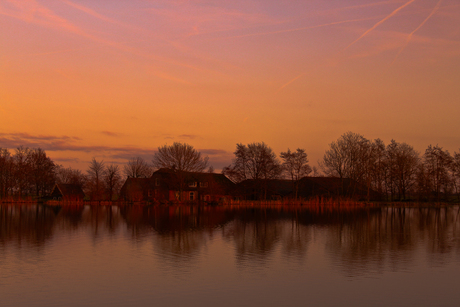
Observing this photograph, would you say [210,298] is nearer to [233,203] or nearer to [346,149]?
[233,203]

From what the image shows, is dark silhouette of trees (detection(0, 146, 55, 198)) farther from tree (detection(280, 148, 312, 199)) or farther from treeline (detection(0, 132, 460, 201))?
tree (detection(280, 148, 312, 199))

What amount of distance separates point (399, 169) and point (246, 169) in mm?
25197

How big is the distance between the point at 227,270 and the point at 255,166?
53033mm

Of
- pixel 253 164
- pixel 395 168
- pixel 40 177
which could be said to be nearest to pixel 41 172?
pixel 40 177

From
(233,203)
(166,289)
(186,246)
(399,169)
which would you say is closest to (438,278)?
(166,289)

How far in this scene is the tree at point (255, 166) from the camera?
63.7 metres

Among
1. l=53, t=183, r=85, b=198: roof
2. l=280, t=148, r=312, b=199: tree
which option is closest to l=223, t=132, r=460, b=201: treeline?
l=280, t=148, r=312, b=199: tree

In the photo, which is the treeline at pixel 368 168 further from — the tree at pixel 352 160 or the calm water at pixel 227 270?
the calm water at pixel 227 270

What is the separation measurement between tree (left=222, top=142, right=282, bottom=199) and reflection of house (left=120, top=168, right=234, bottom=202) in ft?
A: 11.2

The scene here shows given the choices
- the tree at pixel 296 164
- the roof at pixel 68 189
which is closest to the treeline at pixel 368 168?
the tree at pixel 296 164

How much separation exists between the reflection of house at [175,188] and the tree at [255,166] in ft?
11.2

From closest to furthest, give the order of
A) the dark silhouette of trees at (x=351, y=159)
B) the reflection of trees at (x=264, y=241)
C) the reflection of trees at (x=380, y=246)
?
the reflection of trees at (x=380, y=246) < the reflection of trees at (x=264, y=241) < the dark silhouette of trees at (x=351, y=159)

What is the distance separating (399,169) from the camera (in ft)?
214

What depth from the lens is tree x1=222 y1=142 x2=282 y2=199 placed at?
209ft
